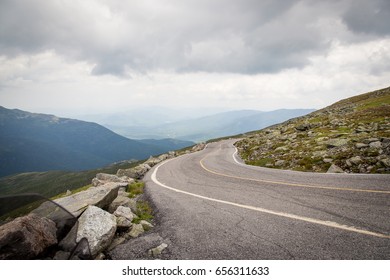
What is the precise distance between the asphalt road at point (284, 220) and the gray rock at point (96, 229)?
1.62 meters

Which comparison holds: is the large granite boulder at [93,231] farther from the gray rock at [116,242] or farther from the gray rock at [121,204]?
the gray rock at [121,204]

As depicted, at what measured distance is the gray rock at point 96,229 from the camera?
5996mm

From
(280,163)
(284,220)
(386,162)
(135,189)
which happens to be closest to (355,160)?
(386,162)

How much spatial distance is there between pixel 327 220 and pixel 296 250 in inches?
78.8

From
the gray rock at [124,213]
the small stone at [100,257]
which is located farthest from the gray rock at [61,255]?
the gray rock at [124,213]

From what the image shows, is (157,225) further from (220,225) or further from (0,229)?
(0,229)

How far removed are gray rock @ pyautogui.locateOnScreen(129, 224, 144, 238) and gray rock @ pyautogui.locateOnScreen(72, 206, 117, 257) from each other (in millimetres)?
724

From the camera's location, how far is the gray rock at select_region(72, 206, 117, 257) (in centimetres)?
600

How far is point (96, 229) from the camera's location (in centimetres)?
629

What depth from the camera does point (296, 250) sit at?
5324mm

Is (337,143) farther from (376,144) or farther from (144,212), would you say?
(144,212)
